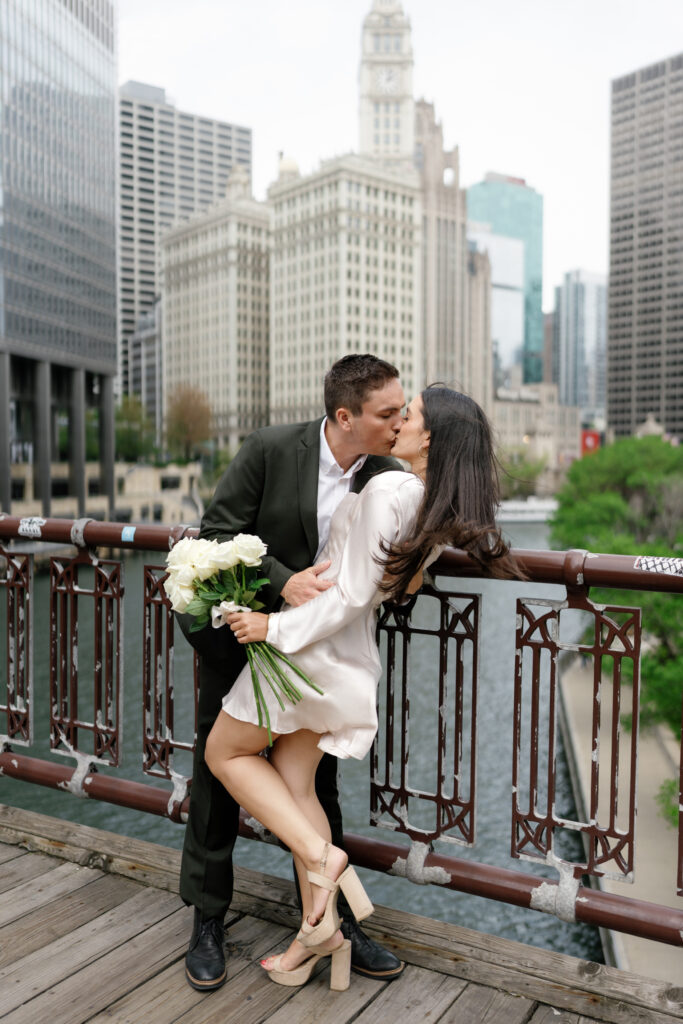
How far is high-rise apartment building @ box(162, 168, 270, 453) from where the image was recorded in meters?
121

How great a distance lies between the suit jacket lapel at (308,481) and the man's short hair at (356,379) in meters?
0.21

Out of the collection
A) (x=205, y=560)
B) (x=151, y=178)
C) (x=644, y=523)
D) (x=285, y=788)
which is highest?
(x=151, y=178)

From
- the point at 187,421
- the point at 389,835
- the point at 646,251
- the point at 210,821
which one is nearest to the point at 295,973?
the point at 210,821

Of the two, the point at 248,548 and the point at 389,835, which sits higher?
the point at 248,548

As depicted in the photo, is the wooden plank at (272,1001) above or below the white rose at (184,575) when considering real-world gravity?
below

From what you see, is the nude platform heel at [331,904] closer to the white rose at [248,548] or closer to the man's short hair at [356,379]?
the white rose at [248,548]

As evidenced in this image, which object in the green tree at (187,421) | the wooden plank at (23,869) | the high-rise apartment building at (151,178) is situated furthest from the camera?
the high-rise apartment building at (151,178)

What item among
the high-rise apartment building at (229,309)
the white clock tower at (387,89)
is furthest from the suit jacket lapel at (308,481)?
the white clock tower at (387,89)

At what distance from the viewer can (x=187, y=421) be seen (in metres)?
99.8

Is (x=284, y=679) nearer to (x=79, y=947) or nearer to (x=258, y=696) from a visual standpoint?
(x=258, y=696)

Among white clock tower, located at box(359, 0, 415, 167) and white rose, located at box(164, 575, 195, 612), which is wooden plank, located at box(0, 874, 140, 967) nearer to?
white rose, located at box(164, 575, 195, 612)

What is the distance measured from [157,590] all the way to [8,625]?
0.98 metres

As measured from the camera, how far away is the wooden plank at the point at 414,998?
2.72 m

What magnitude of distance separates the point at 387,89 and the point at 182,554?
158m
